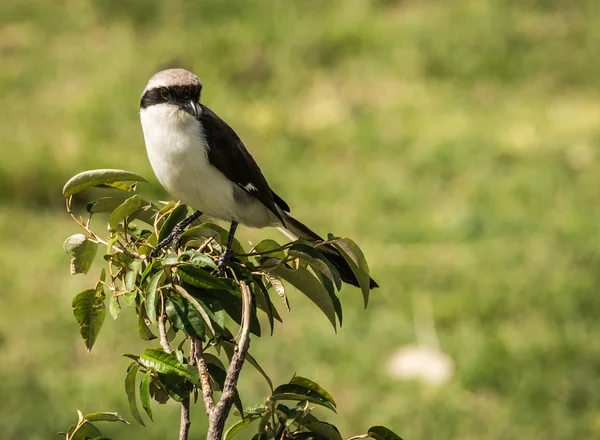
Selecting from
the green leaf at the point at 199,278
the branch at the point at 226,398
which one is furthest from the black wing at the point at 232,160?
the branch at the point at 226,398

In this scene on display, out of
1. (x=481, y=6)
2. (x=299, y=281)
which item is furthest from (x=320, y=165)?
(x=299, y=281)

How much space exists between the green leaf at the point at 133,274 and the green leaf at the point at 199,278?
0.39ft

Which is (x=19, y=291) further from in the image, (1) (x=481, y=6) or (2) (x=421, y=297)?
(1) (x=481, y=6)

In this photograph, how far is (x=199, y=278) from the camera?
1671 millimetres

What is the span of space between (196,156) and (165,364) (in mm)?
1118

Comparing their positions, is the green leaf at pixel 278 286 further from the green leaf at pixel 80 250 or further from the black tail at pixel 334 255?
the green leaf at pixel 80 250

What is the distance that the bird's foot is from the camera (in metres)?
1.77

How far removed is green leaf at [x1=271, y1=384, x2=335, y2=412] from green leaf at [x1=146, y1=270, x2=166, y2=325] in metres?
0.23

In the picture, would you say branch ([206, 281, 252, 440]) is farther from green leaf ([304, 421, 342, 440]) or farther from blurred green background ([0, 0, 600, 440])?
blurred green background ([0, 0, 600, 440])

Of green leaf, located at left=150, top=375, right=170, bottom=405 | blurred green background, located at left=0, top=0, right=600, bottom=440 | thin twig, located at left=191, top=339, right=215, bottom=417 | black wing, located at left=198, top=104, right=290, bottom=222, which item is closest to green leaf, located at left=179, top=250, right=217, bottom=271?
thin twig, located at left=191, top=339, right=215, bottom=417

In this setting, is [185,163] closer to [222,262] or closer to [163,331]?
[222,262]

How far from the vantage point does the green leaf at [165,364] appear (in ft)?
5.17

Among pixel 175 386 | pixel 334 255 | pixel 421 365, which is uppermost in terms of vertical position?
pixel 421 365

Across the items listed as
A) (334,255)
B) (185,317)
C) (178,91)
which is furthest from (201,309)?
(178,91)
